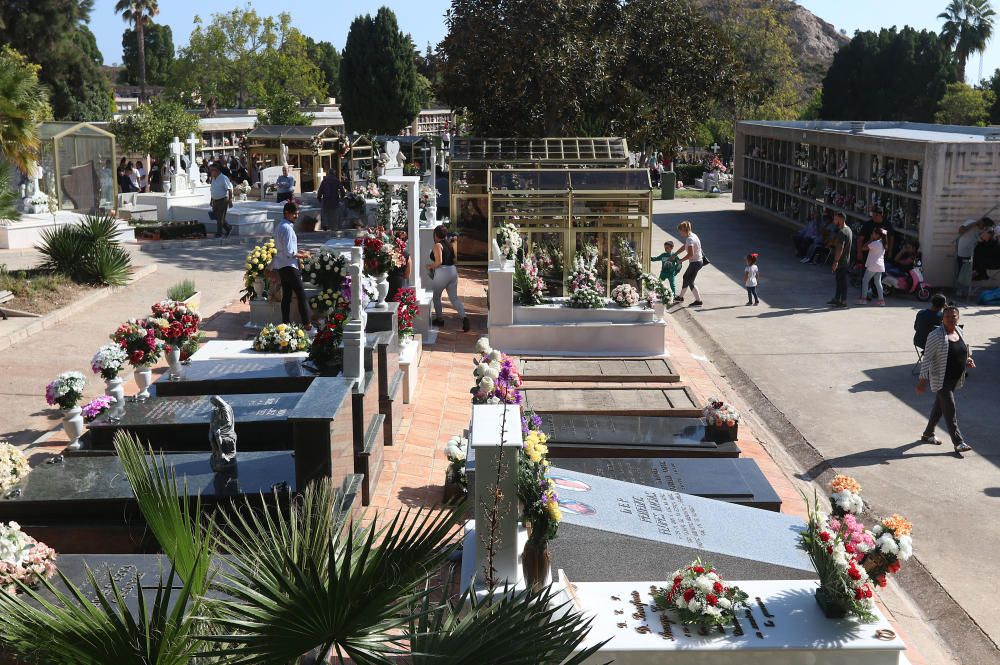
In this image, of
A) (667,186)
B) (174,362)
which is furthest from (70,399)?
(667,186)

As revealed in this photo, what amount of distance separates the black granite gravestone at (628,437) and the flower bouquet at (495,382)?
40.8 inches

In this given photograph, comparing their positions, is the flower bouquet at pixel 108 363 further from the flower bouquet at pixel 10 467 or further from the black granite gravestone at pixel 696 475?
the black granite gravestone at pixel 696 475

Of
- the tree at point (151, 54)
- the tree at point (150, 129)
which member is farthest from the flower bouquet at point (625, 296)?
the tree at point (151, 54)

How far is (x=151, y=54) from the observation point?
107 m

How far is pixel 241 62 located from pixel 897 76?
4575cm

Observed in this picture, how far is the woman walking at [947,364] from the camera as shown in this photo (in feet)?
33.3

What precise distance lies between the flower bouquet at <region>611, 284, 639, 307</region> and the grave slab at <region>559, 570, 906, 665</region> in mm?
8609

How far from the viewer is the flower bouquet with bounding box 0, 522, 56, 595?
5301 mm

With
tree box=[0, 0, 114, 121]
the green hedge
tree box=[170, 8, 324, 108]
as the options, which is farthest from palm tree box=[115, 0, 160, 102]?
the green hedge

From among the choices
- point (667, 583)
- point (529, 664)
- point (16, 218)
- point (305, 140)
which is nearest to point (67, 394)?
point (667, 583)

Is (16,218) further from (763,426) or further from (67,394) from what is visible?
(763,426)

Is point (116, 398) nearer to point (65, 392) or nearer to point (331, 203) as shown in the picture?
point (65, 392)

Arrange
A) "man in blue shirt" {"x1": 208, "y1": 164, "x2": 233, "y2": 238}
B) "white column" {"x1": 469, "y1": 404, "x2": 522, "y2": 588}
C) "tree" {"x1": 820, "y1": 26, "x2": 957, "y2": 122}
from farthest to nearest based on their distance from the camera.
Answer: "tree" {"x1": 820, "y1": 26, "x2": 957, "y2": 122}
"man in blue shirt" {"x1": 208, "y1": 164, "x2": 233, "y2": 238}
"white column" {"x1": 469, "y1": 404, "x2": 522, "y2": 588}

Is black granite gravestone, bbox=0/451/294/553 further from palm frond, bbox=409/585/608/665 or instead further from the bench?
the bench
